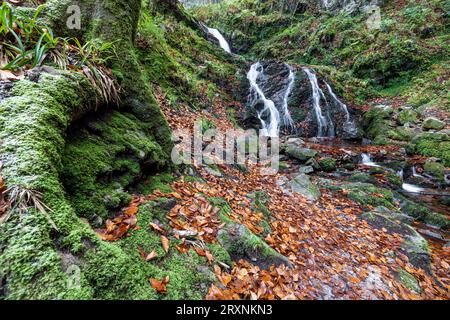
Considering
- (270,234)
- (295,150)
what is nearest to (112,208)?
(270,234)

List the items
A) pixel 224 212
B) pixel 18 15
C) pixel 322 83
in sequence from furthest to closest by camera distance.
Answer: pixel 322 83 → pixel 224 212 → pixel 18 15

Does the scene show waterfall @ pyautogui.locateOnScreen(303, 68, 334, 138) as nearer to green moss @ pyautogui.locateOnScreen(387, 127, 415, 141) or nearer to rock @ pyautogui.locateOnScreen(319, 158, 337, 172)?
green moss @ pyautogui.locateOnScreen(387, 127, 415, 141)

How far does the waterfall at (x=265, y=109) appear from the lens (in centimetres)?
1201

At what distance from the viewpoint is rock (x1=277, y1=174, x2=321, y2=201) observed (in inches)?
217

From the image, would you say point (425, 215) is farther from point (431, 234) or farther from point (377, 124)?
point (377, 124)

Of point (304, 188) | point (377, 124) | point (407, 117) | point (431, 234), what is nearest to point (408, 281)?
point (431, 234)

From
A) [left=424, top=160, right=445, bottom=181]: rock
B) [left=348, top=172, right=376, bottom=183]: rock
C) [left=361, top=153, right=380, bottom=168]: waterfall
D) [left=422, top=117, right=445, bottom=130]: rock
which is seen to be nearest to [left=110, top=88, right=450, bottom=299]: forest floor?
[left=348, top=172, right=376, bottom=183]: rock

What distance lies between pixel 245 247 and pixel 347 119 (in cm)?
1288

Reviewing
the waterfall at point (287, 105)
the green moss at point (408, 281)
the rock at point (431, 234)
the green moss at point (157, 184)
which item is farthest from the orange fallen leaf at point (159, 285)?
the waterfall at point (287, 105)

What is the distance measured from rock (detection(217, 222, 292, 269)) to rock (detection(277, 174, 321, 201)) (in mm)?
2929

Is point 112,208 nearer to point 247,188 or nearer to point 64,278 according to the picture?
point 64,278

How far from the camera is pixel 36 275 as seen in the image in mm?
1155

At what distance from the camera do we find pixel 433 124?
10.8 metres

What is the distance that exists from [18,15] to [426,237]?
766 cm
